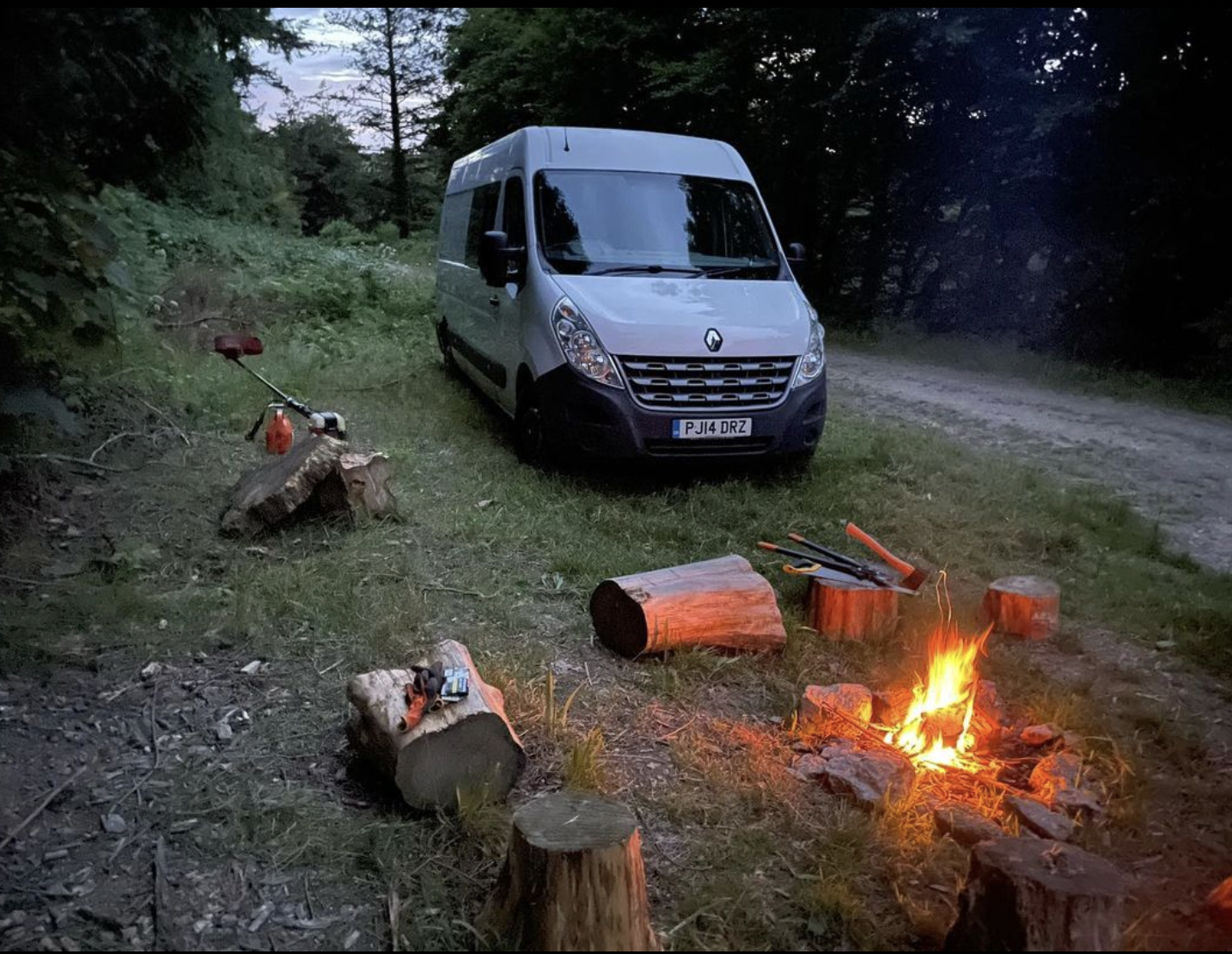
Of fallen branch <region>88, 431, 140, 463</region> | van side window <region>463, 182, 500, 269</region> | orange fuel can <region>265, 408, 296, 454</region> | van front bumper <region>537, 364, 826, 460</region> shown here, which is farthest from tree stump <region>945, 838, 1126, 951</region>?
van side window <region>463, 182, 500, 269</region>

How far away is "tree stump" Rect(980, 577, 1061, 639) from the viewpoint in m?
4.17

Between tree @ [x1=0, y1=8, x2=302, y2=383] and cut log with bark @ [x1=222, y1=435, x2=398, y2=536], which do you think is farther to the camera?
cut log with bark @ [x1=222, y1=435, x2=398, y2=536]

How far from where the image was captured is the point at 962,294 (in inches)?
517

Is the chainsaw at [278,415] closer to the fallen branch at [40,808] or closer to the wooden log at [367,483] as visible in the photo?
the wooden log at [367,483]

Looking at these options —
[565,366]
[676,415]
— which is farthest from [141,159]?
[676,415]

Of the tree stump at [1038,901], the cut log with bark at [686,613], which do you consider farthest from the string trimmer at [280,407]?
the tree stump at [1038,901]

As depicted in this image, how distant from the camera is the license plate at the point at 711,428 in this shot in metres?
5.84

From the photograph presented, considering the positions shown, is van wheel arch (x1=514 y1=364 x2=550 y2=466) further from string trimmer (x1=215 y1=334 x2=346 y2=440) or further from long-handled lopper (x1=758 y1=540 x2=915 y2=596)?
long-handled lopper (x1=758 y1=540 x2=915 y2=596)

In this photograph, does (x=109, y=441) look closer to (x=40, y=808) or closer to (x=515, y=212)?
(x=515, y=212)

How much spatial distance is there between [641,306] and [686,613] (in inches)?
103

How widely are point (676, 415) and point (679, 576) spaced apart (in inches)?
75.7

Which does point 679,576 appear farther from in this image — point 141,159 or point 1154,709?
point 141,159

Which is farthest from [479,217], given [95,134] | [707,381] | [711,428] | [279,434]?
[95,134]

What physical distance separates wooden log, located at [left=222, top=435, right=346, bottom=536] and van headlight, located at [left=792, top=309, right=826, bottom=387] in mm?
3026
